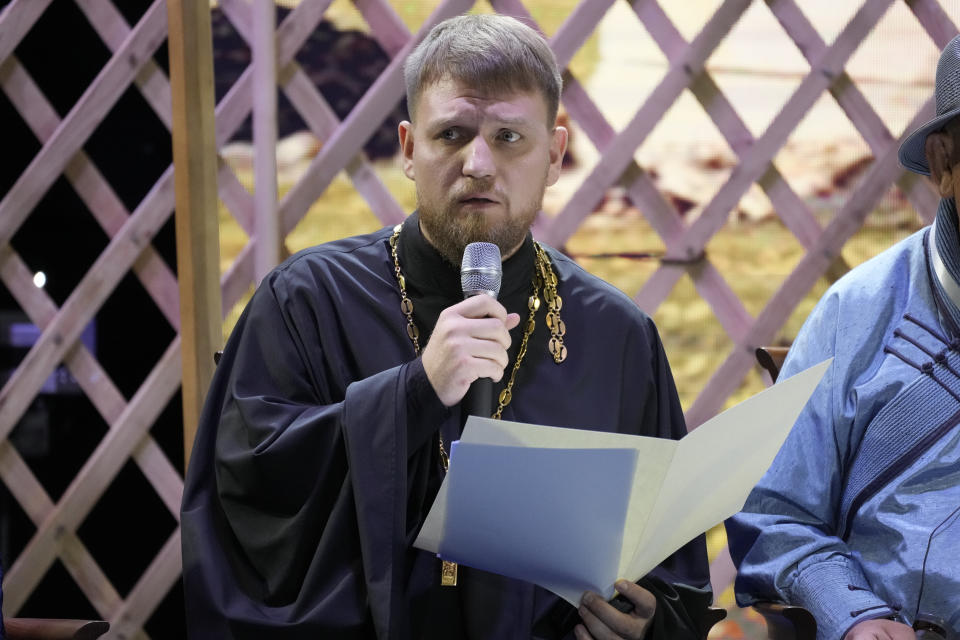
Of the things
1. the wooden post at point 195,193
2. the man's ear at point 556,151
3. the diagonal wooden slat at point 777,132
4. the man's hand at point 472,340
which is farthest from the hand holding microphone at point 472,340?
the diagonal wooden slat at point 777,132

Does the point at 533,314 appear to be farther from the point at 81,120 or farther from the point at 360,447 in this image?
the point at 81,120

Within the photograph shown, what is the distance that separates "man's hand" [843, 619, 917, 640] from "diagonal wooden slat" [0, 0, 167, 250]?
4.91 ft

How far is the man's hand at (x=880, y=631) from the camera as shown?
1124mm

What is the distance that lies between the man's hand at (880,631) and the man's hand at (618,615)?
0.26m

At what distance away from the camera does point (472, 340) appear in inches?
36.5

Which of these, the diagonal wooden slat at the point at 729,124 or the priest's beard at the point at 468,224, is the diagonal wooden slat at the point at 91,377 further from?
the diagonal wooden slat at the point at 729,124

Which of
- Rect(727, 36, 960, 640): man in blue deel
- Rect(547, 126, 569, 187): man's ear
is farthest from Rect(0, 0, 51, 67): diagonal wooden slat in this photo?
Rect(727, 36, 960, 640): man in blue deel

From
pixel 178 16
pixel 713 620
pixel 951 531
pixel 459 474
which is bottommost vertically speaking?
pixel 951 531

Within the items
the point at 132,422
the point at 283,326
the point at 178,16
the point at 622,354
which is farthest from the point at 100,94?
the point at 622,354

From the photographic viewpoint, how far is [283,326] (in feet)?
3.73

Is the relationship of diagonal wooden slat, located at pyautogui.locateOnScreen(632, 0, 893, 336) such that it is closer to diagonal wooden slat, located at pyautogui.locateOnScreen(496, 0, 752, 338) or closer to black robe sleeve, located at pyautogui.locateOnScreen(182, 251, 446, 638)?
diagonal wooden slat, located at pyautogui.locateOnScreen(496, 0, 752, 338)

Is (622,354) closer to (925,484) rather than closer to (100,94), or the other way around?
(925,484)

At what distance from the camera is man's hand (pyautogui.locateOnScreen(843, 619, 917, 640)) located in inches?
→ 44.3

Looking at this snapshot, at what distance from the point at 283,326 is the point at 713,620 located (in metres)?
0.56
